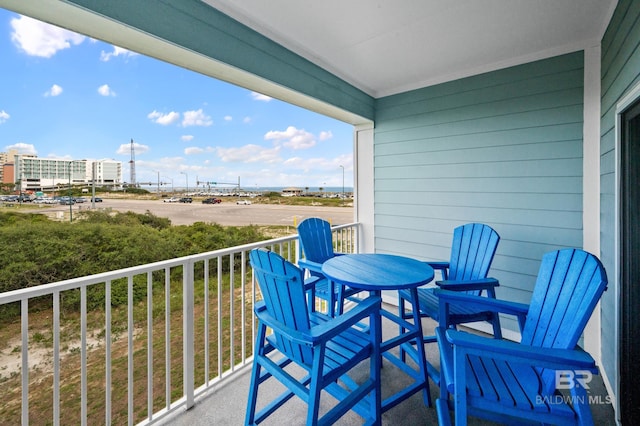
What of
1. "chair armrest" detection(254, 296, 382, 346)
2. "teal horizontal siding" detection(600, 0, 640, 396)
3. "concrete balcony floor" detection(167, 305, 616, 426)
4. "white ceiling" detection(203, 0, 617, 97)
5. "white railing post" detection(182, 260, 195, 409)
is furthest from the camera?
"white ceiling" detection(203, 0, 617, 97)

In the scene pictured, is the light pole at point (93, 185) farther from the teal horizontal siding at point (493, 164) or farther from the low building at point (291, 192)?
the teal horizontal siding at point (493, 164)

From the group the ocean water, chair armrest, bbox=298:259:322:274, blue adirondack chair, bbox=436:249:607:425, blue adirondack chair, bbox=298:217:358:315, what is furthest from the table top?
the ocean water

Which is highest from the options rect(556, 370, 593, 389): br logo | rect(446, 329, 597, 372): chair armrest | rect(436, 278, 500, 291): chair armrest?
rect(436, 278, 500, 291): chair armrest

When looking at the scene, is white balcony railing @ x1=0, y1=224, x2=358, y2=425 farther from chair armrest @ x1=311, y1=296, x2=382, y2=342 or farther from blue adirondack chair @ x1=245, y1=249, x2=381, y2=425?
chair armrest @ x1=311, y1=296, x2=382, y2=342

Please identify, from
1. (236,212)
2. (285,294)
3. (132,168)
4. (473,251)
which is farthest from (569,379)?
(132,168)

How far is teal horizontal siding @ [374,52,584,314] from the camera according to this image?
2.53m

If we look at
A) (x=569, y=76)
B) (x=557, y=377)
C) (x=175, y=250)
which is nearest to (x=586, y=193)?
(x=569, y=76)

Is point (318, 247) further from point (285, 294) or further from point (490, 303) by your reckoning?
point (490, 303)

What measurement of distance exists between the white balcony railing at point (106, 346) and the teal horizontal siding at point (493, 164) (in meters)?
1.09

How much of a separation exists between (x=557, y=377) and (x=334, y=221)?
110 inches

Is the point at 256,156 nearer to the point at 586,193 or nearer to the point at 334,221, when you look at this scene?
the point at 334,221

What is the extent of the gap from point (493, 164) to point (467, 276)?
129 centimetres

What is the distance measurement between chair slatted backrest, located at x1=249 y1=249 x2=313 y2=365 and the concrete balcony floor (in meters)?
0.57

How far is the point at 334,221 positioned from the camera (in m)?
3.80
